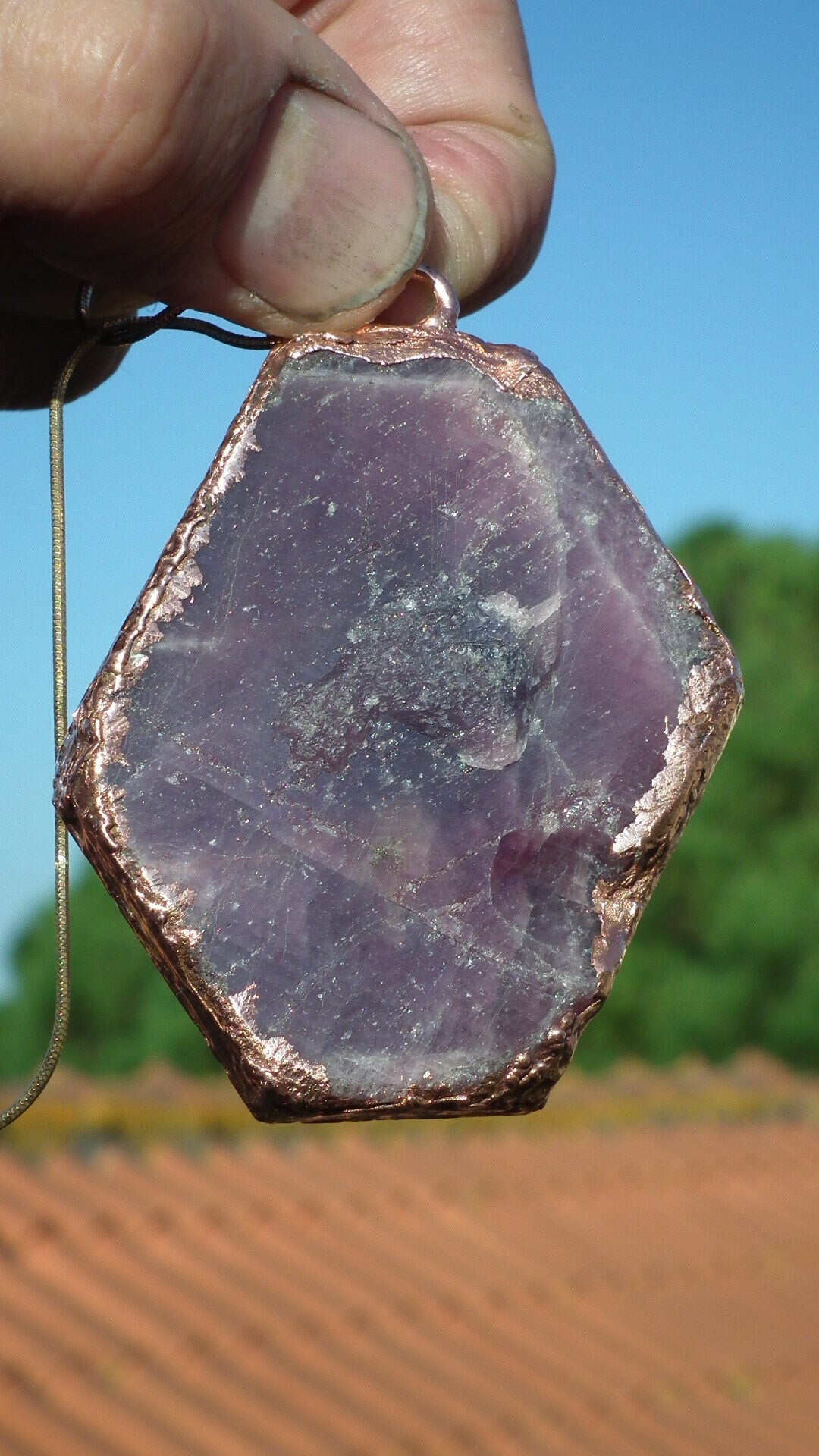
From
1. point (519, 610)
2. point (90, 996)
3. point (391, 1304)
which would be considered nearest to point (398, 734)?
point (519, 610)

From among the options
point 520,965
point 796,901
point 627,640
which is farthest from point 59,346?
point 796,901

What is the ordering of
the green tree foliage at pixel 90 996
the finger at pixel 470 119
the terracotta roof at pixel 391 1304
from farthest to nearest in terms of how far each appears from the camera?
the green tree foliage at pixel 90 996
the terracotta roof at pixel 391 1304
the finger at pixel 470 119

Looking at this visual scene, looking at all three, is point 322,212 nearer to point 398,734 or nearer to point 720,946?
point 398,734

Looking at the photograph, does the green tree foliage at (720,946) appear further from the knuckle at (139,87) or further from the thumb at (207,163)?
the knuckle at (139,87)

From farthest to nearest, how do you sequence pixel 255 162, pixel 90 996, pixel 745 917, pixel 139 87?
1. pixel 90 996
2. pixel 745 917
3. pixel 255 162
4. pixel 139 87

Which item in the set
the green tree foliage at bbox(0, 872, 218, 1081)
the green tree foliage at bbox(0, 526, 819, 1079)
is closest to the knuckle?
the green tree foliage at bbox(0, 526, 819, 1079)

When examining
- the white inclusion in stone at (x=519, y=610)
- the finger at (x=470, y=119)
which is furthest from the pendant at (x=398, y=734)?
the finger at (x=470, y=119)

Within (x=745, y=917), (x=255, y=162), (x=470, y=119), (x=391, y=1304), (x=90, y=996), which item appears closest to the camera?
(x=255, y=162)

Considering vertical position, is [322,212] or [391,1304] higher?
[322,212]
